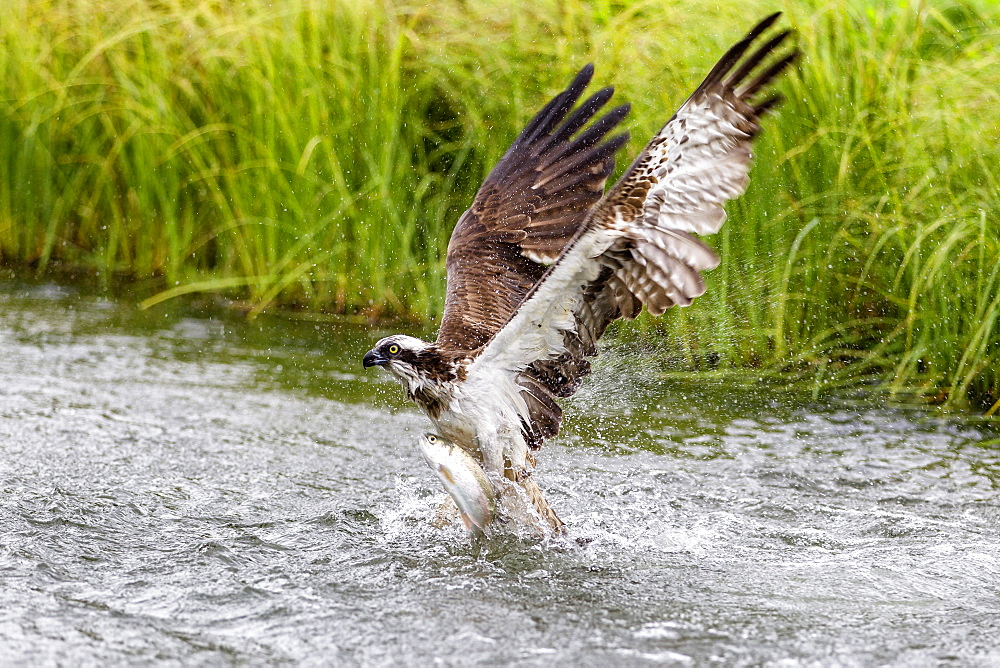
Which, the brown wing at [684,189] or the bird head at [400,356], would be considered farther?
the bird head at [400,356]

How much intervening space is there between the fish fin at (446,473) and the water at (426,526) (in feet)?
0.94

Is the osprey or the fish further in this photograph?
the fish

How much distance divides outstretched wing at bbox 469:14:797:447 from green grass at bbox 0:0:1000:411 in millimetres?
1770

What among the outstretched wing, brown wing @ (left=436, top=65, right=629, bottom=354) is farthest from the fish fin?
brown wing @ (left=436, top=65, right=629, bottom=354)

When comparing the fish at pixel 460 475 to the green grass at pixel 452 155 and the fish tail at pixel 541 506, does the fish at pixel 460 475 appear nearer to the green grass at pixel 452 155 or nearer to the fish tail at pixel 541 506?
the fish tail at pixel 541 506

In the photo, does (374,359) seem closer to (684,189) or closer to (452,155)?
(684,189)

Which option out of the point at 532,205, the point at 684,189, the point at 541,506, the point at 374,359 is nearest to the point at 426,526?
the point at 541,506

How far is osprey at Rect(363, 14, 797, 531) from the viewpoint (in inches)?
136

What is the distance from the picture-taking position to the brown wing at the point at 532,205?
467 centimetres

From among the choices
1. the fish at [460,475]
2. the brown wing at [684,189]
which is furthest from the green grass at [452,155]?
the fish at [460,475]

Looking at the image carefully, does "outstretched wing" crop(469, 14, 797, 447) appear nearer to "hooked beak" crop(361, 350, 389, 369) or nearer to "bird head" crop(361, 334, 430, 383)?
"bird head" crop(361, 334, 430, 383)

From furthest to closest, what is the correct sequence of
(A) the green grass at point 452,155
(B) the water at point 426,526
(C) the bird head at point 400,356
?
(A) the green grass at point 452,155, (C) the bird head at point 400,356, (B) the water at point 426,526

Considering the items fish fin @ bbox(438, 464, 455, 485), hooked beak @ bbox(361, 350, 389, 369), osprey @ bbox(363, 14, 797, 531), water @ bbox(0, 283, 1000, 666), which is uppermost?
osprey @ bbox(363, 14, 797, 531)

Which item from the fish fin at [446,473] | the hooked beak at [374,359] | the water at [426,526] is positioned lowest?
the water at [426,526]
